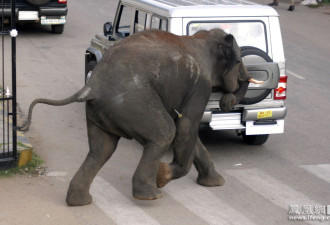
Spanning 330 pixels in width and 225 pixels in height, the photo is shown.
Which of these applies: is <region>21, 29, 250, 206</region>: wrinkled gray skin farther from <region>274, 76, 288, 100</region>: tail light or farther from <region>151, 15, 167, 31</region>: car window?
<region>274, 76, 288, 100</region>: tail light

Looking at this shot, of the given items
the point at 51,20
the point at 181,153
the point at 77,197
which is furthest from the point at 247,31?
the point at 51,20

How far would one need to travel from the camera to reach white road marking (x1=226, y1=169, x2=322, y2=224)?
7770mm

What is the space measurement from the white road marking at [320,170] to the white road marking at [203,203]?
61.4 inches

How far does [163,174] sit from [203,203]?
0.54 metres

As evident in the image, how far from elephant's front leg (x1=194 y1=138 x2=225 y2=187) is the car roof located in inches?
68.5

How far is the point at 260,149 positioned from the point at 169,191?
221 centimetres

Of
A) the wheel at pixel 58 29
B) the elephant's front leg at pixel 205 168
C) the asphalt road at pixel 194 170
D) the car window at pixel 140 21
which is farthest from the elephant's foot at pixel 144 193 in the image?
the wheel at pixel 58 29

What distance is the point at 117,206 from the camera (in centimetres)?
747

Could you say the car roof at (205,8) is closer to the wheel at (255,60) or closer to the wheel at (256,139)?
the wheel at (255,60)

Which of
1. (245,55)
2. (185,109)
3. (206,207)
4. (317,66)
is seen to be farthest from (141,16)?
(317,66)

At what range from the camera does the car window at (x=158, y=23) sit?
909cm

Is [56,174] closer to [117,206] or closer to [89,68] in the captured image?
[117,206]

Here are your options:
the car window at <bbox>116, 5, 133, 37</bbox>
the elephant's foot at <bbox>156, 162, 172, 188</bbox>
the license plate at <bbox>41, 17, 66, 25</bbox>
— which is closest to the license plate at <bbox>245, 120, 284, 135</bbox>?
the elephant's foot at <bbox>156, 162, 172, 188</bbox>

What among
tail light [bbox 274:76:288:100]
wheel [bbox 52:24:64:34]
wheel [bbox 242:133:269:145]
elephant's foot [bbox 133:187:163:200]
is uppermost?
tail light [bbox 274:76:288:100]
